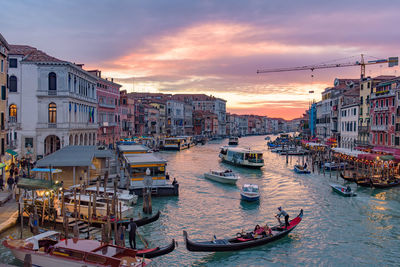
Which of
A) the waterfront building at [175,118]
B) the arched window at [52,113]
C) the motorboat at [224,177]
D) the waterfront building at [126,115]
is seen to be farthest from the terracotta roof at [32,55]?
the waterfront building at [175,118]

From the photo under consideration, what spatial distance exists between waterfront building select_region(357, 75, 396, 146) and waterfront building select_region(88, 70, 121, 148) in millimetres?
30264

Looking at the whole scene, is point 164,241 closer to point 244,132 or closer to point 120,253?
point 120,253

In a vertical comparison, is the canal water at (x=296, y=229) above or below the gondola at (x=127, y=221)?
below

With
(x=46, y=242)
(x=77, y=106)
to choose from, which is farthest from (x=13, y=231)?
(x=77, y=106)

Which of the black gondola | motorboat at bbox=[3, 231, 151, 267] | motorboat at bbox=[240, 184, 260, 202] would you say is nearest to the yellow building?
motorboat at bbox=[3, 231, 151, 267]

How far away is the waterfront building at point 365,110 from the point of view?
39.0 meters

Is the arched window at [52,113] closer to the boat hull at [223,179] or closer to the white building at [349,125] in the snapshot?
the boat hull at [223,179]

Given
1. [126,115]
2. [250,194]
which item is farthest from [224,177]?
[126,115]

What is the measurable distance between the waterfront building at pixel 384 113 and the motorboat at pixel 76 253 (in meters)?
28.7

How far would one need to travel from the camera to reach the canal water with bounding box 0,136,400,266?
13.3m

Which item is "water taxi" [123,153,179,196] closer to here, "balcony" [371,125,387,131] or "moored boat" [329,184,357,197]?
"moored boat" [329,184,357,197]

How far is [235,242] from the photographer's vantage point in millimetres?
13844

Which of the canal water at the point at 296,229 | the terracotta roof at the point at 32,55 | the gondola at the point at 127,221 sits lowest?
the canal water at the point at 296,229

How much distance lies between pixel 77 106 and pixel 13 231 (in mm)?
21559
